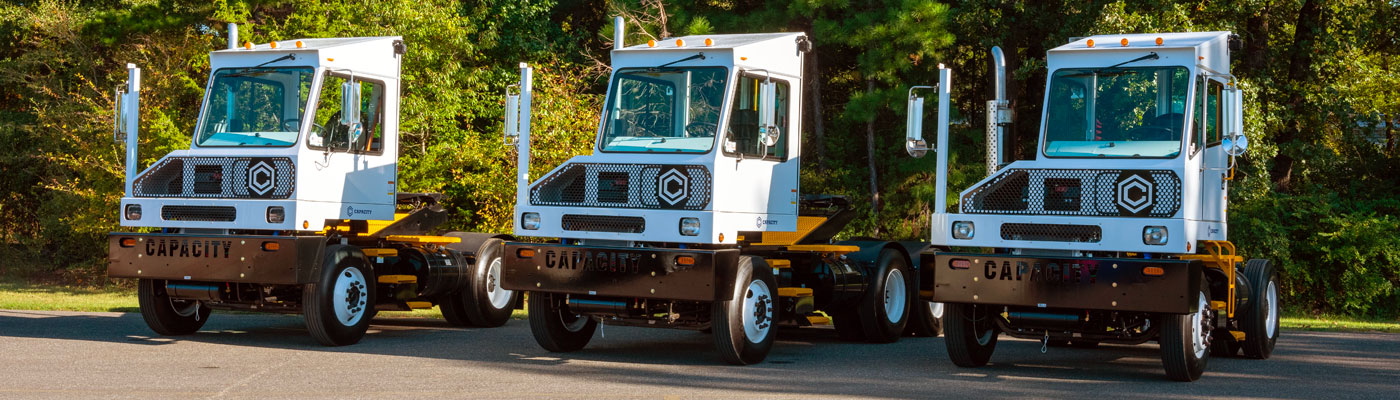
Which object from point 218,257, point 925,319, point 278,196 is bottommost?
point 925,319

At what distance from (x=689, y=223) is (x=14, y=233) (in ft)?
84.0

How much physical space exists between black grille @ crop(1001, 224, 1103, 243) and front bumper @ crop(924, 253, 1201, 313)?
0.73 ft

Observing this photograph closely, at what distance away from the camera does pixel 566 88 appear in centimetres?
2509

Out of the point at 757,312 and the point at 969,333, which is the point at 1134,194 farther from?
the point at 757,312

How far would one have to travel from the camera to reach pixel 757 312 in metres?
11.9

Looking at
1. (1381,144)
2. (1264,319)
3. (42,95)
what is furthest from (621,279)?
(42,95)

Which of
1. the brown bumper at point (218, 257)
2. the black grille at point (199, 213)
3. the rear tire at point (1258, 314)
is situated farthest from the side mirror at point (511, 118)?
the rear tire at point (1258, 314)

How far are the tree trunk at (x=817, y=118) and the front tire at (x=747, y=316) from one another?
14.2m

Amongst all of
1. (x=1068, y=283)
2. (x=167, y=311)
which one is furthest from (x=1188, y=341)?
(x=167, y=311)

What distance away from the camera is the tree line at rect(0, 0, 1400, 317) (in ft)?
71.3

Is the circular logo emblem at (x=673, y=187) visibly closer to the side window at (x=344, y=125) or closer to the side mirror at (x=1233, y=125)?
the side window at (x=344, y=125)

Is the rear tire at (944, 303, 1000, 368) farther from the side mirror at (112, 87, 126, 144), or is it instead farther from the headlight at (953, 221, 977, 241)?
the side mirror at (112, 87, 126, 144)

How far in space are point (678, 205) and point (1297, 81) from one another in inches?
621

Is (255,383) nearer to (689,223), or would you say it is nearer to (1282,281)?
(689,223)
